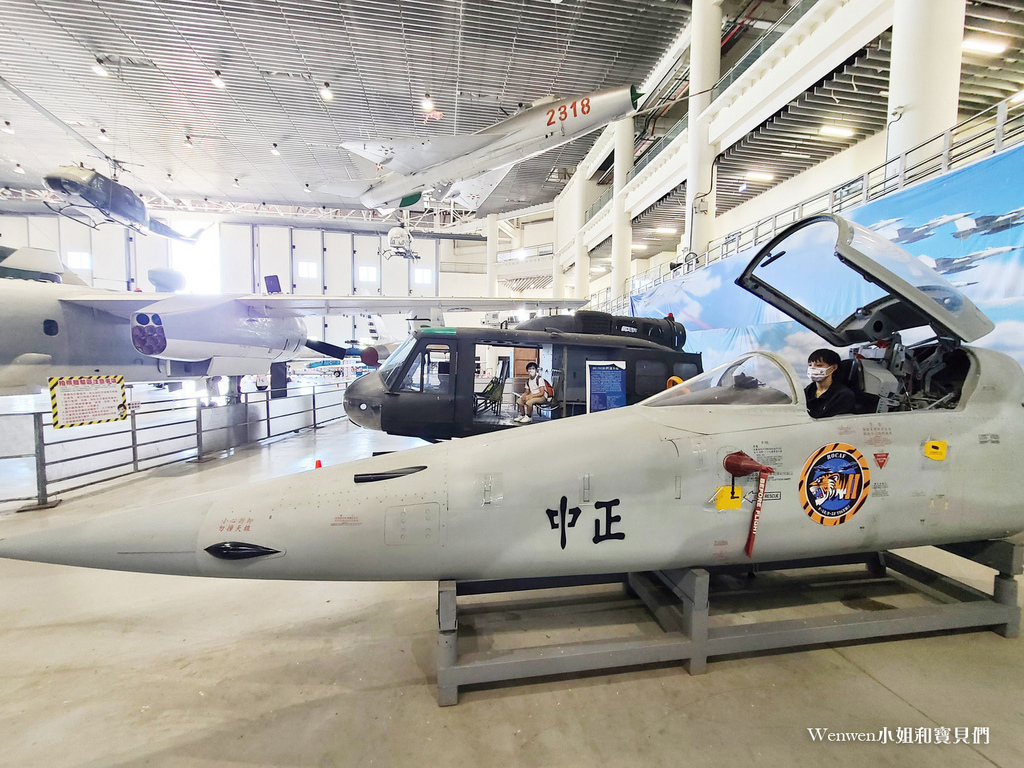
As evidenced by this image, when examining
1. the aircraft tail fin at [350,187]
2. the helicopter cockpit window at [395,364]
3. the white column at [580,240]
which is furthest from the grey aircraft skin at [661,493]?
the white column at [580,240]

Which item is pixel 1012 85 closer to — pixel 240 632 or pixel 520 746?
pixel 520 746

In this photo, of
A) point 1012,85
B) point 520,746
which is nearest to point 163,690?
point 520,746

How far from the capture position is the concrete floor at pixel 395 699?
6.64 feet

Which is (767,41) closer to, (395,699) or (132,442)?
(395,699)

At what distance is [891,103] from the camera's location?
679cm

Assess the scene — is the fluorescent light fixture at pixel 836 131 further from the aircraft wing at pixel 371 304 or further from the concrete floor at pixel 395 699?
the concrete floor at pixel 395 699

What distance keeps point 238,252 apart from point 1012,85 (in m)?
36.4

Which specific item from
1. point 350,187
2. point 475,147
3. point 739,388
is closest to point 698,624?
point 739,388

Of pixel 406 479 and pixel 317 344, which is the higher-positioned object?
pixel 317 344

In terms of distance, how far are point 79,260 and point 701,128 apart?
37.2 meters

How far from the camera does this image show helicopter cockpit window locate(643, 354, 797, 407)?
9.15ft

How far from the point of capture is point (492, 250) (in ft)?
96.2

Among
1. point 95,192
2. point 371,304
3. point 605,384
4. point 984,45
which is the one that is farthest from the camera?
point 95,192

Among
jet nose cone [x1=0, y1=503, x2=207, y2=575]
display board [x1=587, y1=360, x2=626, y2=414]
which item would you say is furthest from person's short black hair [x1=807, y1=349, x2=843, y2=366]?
jet nose cone [x1=0, y1=503, x2=207, y2=575]
